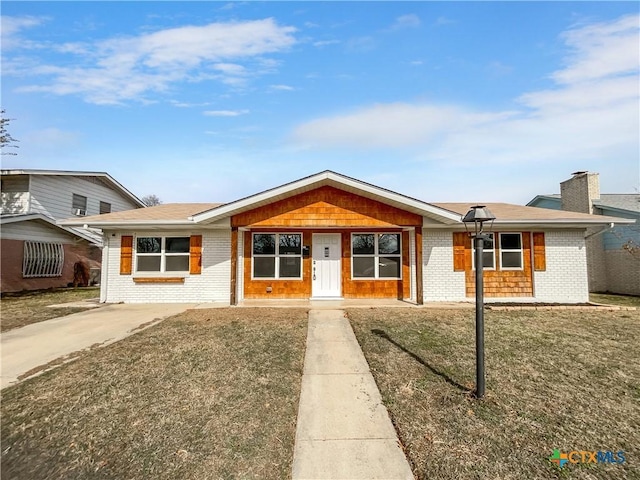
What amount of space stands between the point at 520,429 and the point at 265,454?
2739 mm

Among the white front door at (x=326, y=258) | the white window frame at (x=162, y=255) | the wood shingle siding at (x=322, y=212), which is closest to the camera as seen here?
the wood shingle siding at (x=322, y=212)

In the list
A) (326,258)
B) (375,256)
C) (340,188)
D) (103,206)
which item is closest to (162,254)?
(326,258)

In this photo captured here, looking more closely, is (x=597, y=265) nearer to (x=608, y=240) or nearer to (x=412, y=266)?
(x=608, y=240)

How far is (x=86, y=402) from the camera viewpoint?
164 inches

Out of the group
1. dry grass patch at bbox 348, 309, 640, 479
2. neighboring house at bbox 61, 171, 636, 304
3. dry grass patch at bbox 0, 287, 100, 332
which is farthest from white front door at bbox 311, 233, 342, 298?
dry grass patch at bbox 0, 287, 100, 332

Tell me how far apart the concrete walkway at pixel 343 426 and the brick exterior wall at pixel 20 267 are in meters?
16.0

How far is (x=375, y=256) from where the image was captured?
11398 millimetres

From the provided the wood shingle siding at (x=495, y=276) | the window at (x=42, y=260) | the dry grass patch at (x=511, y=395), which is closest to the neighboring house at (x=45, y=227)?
the window at (x=42, y=260)

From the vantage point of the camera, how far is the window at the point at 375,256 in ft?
37.4

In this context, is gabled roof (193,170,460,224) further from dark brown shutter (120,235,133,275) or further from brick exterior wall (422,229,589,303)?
dark brown shutter (120,235,133,275)

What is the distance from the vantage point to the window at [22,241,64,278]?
1490 centimetres

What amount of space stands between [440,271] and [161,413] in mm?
9619

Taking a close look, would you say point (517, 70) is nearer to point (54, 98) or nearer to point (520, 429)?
point (520, 429)

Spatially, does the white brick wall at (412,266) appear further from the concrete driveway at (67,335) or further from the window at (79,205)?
the window at (79,205)
